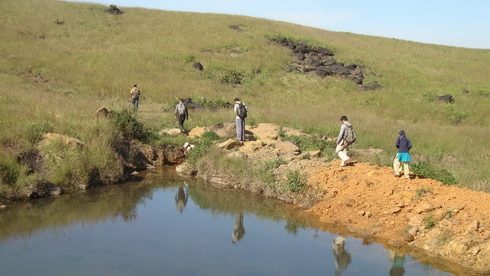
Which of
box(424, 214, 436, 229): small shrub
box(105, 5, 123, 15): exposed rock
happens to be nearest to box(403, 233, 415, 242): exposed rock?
box(424, 214, 436, 229): small shrub

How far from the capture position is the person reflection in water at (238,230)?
45.4ft

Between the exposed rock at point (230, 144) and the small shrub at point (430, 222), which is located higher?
the exposed rock at point (230, 144)

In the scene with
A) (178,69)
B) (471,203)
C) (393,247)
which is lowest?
(393,247)

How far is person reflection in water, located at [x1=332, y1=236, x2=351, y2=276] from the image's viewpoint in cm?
1208

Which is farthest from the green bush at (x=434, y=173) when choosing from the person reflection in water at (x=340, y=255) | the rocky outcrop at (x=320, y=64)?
the rocky outcrop at (x=320, y=64)

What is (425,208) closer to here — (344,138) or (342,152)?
(344,138)

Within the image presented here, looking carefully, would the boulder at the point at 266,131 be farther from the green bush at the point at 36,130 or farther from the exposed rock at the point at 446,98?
the exposed rock at the point at 446,98

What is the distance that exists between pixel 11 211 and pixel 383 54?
173 feet

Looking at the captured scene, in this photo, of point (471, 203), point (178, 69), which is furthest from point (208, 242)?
point (178, 69)

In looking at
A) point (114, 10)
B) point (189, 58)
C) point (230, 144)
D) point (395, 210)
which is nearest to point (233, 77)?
point (189, 58)

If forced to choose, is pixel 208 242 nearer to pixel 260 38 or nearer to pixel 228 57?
pixel 228 57

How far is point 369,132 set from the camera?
24.4m

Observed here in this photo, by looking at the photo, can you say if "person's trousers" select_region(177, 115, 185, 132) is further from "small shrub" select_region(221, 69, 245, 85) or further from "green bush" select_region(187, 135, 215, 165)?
"small shrub" select_region(221, 69, 245, 85)

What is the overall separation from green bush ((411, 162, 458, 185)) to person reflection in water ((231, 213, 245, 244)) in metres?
5.87
